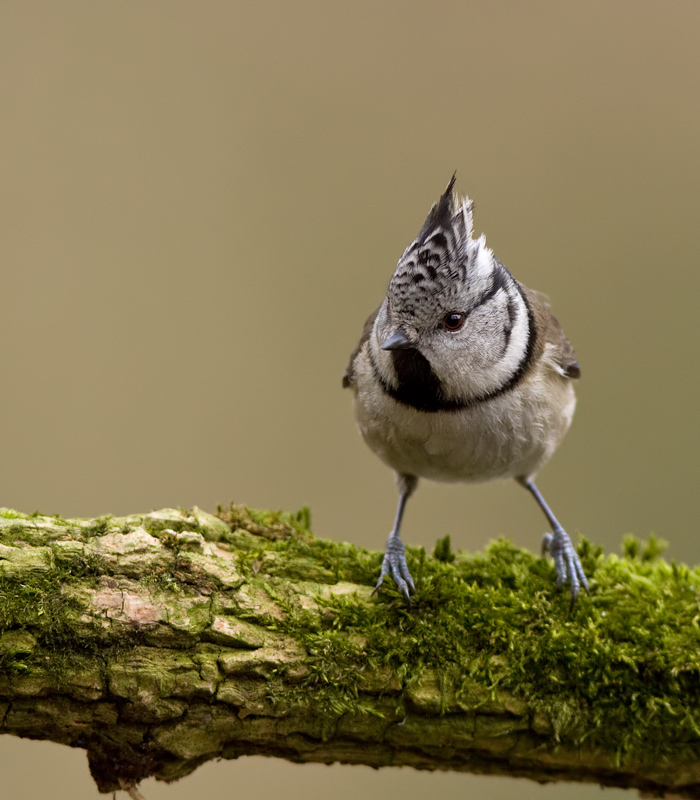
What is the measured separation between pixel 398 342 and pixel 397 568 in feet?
2.87

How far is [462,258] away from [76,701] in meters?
2.03

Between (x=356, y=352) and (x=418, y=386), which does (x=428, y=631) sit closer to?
(x=418, y=386)

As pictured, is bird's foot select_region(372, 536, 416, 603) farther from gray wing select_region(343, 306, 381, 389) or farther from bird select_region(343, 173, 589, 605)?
gray wing select_region(343, 306, 381, 389)

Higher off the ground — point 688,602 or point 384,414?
point 384,414

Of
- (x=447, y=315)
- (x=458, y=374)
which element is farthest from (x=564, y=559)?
(x=447, y=315)

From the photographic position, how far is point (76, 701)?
2.36 metres

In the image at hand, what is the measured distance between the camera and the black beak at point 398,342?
9.71ft

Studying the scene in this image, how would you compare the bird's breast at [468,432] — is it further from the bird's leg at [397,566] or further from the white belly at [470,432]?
the bird's leg at [397,566]

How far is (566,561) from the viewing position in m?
3.30

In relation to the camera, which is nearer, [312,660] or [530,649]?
[312,660]

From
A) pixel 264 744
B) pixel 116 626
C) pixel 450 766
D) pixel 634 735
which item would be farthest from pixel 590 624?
pixel 116 626

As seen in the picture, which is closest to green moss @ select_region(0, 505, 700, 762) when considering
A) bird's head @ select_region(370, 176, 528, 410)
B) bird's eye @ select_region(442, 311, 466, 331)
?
bird's head @ select_region(370, 176, 528, 410)

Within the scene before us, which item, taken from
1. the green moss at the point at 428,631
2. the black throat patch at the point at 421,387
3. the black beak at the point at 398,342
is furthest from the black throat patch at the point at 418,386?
the green moss at the point at 428,631

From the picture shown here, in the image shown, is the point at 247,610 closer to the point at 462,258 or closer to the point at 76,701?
the point at 76,701
